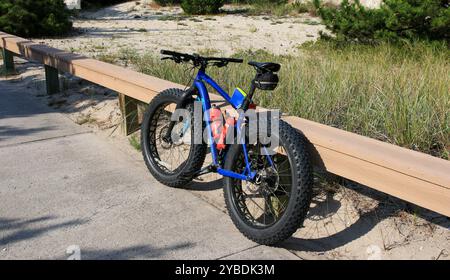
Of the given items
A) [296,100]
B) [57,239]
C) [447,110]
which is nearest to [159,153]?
[296,100]

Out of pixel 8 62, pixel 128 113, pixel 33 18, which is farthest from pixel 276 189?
pixel 33 18

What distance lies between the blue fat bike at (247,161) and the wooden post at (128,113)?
1054 millimetres

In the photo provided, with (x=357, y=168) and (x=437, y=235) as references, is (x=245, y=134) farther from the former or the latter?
(x=437, y=235)

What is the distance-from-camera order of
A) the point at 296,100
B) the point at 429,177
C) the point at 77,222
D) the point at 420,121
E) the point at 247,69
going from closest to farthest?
the point at 429,177 < the point at 77,222 < the point at 420,121 < the point at 296,100 < the point at 247,69

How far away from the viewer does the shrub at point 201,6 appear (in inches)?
725

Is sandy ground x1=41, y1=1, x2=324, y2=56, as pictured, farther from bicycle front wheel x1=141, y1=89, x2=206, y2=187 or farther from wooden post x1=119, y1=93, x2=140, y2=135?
bicycle front wheel x1=141, y1=89, x2=206, y2=187

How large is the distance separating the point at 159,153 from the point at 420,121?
90.7 inches

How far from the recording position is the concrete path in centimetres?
328

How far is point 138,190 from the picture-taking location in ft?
13.7

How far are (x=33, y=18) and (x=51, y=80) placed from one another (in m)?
5.91

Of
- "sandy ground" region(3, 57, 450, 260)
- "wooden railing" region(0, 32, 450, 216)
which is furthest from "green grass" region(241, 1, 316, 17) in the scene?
"wooden railing" region(0, 32, 450, 216)

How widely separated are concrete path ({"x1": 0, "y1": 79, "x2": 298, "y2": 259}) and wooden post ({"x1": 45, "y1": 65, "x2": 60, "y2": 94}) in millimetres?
1837

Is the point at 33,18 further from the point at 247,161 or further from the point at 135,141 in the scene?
the point at 247,161
